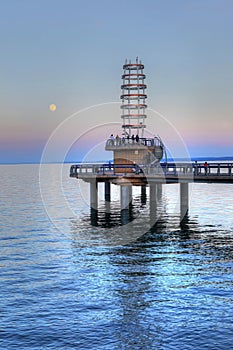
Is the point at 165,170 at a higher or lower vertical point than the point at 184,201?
higher

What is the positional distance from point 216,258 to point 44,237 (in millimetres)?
15787

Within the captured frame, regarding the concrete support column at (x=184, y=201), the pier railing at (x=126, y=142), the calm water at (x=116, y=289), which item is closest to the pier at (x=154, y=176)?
the concrete support column at (x=184, y=201)

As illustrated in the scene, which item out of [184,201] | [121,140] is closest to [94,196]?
[121,140]

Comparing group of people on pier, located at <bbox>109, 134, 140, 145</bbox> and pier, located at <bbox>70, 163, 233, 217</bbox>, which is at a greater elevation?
group of people on pier, located at <bbox>109, 134, 140, 145</bbox>

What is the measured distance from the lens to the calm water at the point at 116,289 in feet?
64.2

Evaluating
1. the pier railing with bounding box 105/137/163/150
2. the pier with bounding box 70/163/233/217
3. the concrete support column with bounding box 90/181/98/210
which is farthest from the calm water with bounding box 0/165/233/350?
the pier railing with bounding box 105/137/163/150

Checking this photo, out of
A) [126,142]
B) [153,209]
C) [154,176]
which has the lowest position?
[153,209]

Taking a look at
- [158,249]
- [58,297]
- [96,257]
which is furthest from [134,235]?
[58,297]

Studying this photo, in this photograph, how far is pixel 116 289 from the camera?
996 inches

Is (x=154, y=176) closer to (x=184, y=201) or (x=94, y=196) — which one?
(x=184, y=201)

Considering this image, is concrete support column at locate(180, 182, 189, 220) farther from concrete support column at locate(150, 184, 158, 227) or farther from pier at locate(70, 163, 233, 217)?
concrete support column at locate(150, 184, 158, 227)

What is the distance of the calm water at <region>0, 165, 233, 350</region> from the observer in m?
19.6

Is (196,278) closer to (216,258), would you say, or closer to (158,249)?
(216,258)

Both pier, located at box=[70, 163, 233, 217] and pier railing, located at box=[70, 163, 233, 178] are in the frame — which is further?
pier railing, located at box=[70, 163, 233, 178]
